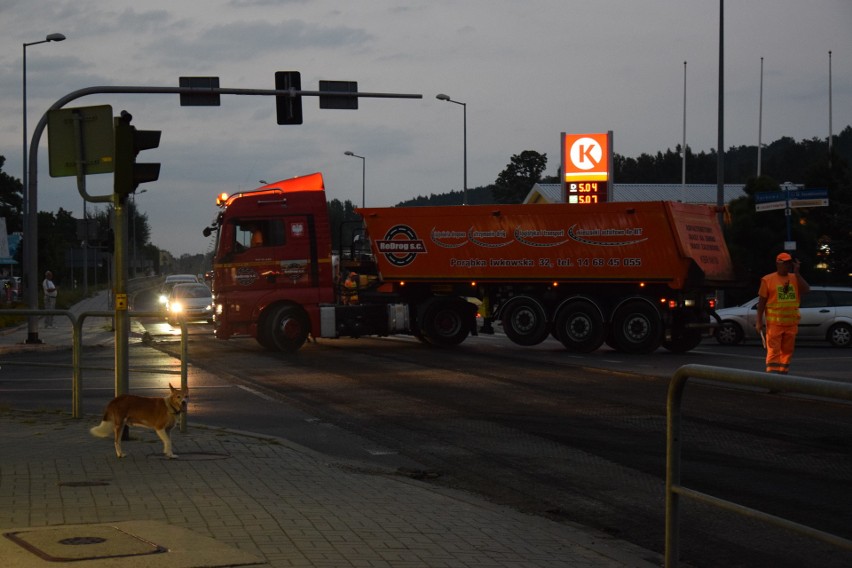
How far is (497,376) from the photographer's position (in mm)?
18438

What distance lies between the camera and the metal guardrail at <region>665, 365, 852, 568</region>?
12.3 feet

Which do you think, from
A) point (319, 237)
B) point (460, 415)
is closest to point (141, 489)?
point (460, 415)

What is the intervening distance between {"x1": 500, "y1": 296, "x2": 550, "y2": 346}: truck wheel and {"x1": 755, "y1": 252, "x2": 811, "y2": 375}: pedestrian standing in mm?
10347

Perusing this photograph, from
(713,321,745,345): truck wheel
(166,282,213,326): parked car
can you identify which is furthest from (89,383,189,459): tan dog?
(166,282,213,326): parked car

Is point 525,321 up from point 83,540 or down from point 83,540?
up

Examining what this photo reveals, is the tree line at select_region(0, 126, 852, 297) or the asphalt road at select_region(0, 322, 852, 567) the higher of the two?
the tree line at select_region(0, 126, 852, 297)

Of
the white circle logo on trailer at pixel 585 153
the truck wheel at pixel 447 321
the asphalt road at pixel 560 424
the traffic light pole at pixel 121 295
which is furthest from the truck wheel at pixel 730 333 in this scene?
the traffic light pole at pixel 121 295

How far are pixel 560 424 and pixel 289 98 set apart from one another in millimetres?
15146

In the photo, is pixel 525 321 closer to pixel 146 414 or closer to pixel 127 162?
pixel 127 162

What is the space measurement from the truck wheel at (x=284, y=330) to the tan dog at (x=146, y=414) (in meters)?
15.2

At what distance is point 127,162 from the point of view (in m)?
9.69

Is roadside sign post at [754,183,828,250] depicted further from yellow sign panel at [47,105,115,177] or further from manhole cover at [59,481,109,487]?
manhole cover at [59,481,109,487]

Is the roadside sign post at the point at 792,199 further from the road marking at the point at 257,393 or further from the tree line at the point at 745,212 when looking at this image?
the road marking at the point at 257,393

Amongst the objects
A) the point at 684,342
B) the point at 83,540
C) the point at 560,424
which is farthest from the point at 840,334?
the point at 83,540
